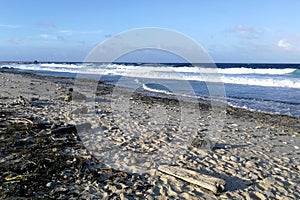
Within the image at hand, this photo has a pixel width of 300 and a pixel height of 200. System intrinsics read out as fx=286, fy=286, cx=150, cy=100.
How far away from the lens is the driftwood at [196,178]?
4.33m

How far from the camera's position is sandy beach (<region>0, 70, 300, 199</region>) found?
429cm

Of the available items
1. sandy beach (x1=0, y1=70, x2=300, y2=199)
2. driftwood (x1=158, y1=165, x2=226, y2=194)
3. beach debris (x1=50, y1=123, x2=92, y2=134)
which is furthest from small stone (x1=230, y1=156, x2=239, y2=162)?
beach debris (x1=50, y1=123, x2=92, y2=134)

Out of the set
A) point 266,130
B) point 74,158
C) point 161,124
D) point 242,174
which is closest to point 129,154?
point 74,158

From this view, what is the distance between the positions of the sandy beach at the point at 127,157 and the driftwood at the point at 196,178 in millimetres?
67

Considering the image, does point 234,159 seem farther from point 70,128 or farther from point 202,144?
point 70,128

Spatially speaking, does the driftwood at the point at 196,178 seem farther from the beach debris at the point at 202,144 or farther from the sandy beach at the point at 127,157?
the beach debris at the point at 202,144

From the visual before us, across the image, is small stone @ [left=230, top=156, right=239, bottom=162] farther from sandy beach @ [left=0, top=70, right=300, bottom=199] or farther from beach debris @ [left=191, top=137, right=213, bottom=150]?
beach debris @ [left=191, top=137, right=213, bottom=150]

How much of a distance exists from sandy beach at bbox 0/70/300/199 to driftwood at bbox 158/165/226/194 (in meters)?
0.07

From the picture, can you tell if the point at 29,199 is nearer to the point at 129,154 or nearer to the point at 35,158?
the point at 35,158

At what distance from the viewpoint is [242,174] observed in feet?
16.6

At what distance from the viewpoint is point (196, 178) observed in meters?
4.60

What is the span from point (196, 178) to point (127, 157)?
5.33 ft

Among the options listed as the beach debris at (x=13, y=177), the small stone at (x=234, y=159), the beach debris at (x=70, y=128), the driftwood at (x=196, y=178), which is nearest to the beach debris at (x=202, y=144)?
the small stone at (x=234, y=159)

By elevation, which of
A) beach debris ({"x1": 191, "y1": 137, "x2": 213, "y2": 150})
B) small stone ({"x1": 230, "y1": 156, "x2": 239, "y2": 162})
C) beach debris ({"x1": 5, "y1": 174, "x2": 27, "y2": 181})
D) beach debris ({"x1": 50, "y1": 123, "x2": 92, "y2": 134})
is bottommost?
small stone ({"x1": 230, "y1": 156, "x2": 239, "y2": 162})
